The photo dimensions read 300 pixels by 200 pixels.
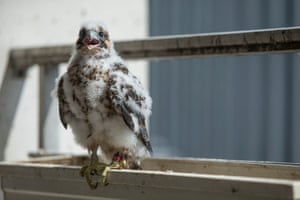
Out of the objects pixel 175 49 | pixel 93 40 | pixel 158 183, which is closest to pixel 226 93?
pixel 175 49

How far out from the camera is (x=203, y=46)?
6.61 ft

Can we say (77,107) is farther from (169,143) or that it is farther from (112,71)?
(169,143)

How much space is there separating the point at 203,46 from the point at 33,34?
0.90 meters

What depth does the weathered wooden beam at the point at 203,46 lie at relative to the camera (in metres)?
1.82

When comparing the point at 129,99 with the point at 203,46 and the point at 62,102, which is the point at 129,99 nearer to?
the point at 62,102

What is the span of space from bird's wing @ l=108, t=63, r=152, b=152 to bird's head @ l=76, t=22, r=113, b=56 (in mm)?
73

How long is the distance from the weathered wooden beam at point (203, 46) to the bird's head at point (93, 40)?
Answer: 9.7 inches

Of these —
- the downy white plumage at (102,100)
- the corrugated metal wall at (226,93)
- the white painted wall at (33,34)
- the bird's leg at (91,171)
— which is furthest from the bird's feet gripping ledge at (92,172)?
the corrugated metal wall at (226,93)

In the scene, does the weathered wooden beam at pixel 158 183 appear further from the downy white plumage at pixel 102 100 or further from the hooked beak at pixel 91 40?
the hooked beak at pixel 91 40

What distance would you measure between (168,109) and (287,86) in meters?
0.97

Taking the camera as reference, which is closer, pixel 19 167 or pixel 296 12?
pixel 19 167

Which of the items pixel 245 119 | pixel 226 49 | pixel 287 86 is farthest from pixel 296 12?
pixel 226 49

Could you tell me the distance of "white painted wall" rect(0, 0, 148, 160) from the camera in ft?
8.40

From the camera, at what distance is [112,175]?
1696 mm
